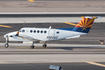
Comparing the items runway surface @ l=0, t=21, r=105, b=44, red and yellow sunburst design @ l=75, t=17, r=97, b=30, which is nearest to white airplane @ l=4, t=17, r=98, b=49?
red and yellow sunburst design @ l=75, t=17, r=97, b=30

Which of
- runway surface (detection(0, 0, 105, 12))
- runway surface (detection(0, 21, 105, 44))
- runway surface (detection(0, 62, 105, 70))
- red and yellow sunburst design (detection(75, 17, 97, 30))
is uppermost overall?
runway surface (detection(0, 0, 105, 12))

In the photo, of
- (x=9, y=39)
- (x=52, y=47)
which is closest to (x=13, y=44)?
(x=9, y=39)

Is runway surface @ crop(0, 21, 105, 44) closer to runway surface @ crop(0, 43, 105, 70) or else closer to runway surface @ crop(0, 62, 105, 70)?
runway surface @ crop(0, 43, 105, 70)

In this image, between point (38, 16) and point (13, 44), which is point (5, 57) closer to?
point (13, 44)

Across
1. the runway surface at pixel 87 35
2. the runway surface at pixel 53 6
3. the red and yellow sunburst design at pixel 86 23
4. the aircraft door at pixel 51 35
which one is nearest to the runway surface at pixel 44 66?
the aircraft door at pixel 51 35

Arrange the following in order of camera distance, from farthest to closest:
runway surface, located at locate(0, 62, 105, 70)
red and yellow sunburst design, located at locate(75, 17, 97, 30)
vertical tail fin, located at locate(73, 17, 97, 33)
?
vertical tail fin, located at locate(73, 17, 97, 33) → red and yellow sunburst design, located at locate(75, 17, 97, 30) → runway surface, located at locate(0, 62, 105, 70)

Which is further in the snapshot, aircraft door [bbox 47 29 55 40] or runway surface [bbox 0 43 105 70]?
aircraft door [bbox 47 29 55 40]

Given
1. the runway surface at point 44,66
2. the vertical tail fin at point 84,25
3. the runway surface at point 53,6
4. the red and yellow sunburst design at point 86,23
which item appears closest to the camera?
the runway surface at point 44,66

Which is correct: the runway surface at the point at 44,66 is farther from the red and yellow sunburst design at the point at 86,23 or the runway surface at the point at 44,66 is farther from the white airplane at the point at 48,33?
the red and yellow sunburst design at the point at 86,23

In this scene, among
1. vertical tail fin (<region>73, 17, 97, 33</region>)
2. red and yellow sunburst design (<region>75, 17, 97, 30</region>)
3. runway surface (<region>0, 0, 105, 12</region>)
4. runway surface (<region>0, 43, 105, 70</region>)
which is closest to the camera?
runway surface (<region>0, 43, 105, 70</region>)

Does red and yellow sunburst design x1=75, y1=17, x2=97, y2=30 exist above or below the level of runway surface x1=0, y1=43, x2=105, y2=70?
above

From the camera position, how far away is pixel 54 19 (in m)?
58.8

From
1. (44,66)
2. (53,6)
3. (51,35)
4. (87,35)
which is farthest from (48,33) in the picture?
(53,6)

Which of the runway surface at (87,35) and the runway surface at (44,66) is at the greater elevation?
the runway surface at (87,35)
